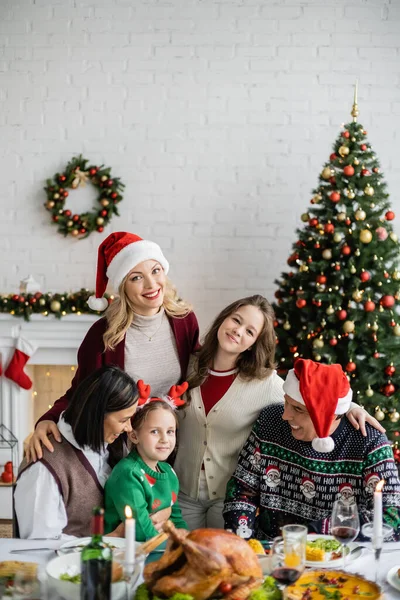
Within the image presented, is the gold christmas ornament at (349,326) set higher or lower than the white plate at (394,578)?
higher

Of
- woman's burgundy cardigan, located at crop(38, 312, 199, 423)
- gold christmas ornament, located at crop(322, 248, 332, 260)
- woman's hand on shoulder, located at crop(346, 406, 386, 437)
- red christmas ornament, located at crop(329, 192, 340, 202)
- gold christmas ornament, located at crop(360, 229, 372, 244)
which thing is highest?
red christmas ornament, located at crop(329, 192, 340, 202)

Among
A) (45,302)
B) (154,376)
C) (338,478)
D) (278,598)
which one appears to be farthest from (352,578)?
(45,302)

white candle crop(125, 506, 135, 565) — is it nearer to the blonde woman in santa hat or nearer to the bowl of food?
the bowl of food

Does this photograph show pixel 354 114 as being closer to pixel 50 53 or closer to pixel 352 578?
pixel 50 53

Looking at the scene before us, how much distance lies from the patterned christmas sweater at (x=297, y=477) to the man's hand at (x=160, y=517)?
0.85ft

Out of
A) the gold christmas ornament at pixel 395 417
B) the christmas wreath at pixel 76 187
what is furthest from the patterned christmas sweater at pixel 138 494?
the christmas wreath at pixel 76 187

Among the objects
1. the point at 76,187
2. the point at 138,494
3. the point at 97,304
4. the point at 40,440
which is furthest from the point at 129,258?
the point at 76,187

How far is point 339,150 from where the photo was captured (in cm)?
409

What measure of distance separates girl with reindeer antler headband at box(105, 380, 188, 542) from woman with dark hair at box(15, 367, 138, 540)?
8 cm

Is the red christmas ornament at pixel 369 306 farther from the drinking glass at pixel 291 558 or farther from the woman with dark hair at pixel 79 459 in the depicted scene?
the drinking glass at pixel 291 558

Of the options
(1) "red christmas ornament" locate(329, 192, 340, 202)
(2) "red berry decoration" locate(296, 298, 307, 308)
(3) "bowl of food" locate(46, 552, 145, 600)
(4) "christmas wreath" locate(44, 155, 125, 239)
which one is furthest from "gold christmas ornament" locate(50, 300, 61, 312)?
(3) "bowl of food" locate(46, 552, 145, 600)

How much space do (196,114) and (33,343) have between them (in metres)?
1.85

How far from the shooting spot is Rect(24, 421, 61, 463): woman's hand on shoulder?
236 cm

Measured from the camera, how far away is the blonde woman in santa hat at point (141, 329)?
2.91 m
